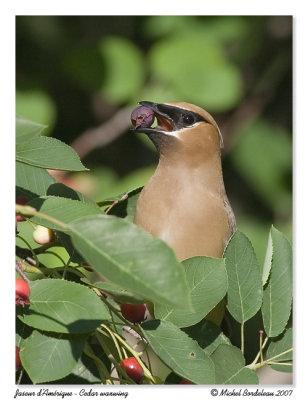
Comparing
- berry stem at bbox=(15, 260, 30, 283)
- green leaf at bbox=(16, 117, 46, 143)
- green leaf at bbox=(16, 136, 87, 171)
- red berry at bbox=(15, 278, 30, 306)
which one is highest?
green leaf at bbox=(16, 117, 46, 143)

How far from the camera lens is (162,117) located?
3.25 meters

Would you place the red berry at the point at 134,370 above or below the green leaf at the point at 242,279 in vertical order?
below

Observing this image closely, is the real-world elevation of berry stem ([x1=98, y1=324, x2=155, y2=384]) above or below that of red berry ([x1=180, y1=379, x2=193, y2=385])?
above

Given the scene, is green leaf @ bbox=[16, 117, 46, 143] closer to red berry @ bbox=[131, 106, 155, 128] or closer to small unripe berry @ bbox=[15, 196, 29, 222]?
small unripe berry @ bbox=[15, 196, 29, 222]

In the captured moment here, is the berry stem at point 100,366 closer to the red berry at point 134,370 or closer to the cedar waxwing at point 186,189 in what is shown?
the red berry at point 134,370

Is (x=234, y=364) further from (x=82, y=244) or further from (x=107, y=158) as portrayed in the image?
(x=107, y=158)

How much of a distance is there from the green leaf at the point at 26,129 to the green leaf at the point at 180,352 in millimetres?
718

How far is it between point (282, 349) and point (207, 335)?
0.23 meters

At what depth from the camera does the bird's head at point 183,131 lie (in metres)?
3.25

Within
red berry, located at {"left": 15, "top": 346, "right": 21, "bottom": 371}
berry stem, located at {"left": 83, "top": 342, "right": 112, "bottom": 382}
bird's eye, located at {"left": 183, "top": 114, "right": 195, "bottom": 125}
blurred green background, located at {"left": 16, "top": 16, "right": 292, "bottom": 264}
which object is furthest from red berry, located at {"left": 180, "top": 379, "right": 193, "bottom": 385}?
blurred green background, located at {"left": 16, "top": 16, "right": 292, "bottom": 264}

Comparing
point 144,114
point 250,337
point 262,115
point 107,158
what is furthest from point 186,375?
point 262,115

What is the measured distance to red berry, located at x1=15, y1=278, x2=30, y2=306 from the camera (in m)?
2.32

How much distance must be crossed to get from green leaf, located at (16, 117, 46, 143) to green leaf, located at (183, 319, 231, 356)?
3.02 ft

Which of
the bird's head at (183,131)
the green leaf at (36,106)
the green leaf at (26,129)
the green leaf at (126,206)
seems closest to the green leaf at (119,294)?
the green leaf at (26,129)
